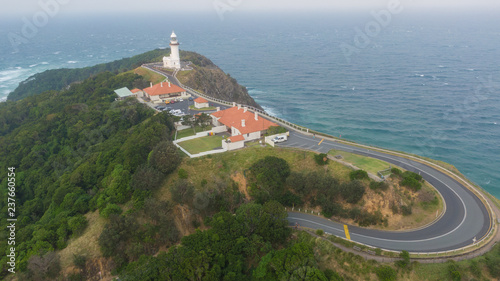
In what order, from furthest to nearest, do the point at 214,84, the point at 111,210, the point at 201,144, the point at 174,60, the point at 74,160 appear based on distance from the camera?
the point at 174,60 < the point at 214,84 < the point at 74,160 < the point at 201,144 < the point at 111,210

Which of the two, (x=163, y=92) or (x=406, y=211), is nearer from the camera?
(x=406, y=211)

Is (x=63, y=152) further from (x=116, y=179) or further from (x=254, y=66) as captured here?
(x=254, y=66)

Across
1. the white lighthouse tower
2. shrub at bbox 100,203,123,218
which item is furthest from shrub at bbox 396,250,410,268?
the white lighthouse tower

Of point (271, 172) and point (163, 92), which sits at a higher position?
point (163, 92)

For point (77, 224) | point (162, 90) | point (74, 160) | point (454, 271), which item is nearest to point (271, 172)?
point (454, 271)

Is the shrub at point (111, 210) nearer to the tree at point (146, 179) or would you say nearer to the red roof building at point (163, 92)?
the tree at point (146, 179)

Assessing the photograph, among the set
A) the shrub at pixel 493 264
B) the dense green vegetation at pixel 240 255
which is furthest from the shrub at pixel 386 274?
the shrub at pixel 493 264

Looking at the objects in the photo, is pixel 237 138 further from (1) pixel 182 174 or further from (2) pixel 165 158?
(2) pixel 165 158

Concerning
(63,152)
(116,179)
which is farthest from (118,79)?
(116,179)

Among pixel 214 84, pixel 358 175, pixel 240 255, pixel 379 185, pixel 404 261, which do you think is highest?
pixel 358 175
